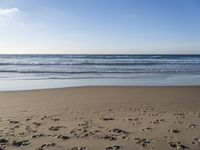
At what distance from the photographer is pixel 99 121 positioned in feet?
18.6

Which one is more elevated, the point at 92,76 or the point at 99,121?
the point at 99,121

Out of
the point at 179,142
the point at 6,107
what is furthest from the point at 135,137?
the point at 6,107

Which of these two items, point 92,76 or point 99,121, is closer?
point 99,121

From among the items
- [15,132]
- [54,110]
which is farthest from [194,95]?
[15,132]

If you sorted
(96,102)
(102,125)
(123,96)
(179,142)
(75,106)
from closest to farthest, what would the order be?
1. (179,142)
2. (102,125)
3. (75,106)
4. (96,102)
5. (123,96)

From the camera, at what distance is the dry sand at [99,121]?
4.23 metres

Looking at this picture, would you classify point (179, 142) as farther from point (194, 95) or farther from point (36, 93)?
point (36, 93)

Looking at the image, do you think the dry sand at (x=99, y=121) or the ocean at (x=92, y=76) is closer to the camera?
the dry sand at (x=99, y=121)

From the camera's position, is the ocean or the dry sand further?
the ocean

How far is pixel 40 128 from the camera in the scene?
5.10 metres

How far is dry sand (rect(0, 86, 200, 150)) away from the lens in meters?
4.23

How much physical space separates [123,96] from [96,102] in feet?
4.91

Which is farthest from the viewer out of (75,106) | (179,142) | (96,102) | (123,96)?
(123,96)

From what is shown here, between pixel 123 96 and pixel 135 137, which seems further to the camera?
pixel 123 96
